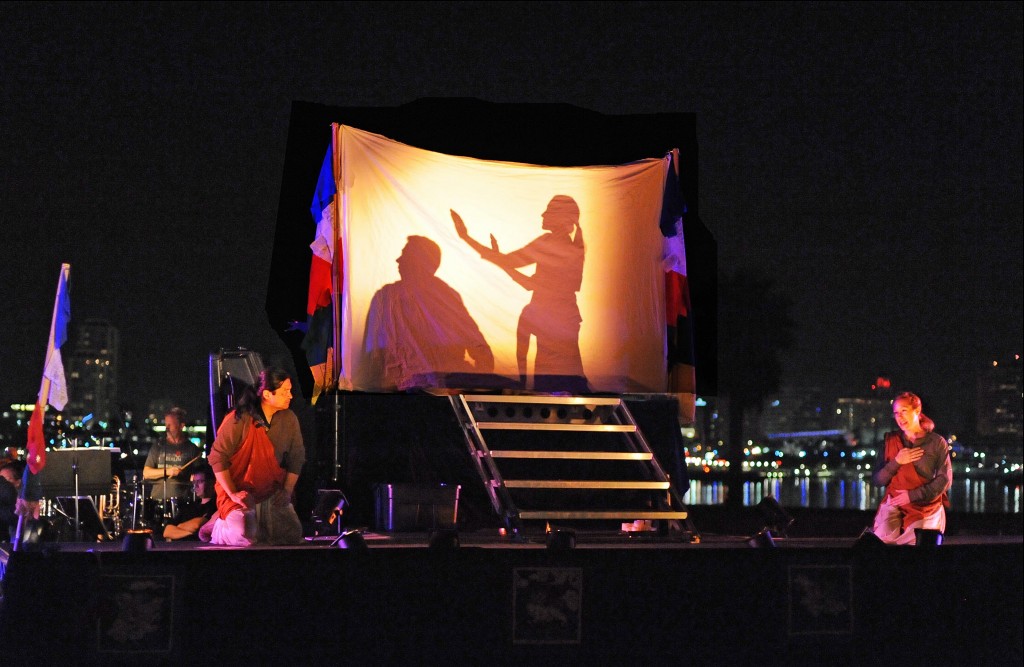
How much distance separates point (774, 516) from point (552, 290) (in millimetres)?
3156

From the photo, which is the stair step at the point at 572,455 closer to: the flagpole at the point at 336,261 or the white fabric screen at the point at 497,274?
the white fabric screen at the point at 497,274

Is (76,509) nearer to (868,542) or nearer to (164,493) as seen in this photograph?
(164,493)

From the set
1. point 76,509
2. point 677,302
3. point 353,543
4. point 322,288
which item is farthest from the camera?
point 677,302

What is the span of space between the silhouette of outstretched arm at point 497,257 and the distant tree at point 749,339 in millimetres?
29572

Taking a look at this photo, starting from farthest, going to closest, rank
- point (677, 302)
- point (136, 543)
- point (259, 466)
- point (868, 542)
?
1. point (677, 302)
2. point (259, 466)
3. point (868, 542)
4. point (136, 543)

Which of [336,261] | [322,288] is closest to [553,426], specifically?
[336,261]

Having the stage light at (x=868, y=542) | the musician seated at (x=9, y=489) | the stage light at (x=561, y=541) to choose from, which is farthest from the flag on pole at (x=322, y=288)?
the stage light at (x=868, y=542)

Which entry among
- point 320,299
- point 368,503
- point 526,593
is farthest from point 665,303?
point 526,593

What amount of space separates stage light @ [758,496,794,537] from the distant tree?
31.0 meters

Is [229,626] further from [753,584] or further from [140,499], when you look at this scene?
[140,499]

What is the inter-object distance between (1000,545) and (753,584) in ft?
6.08

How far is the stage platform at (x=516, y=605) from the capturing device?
21.9ft

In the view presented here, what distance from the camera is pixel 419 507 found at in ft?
35.1

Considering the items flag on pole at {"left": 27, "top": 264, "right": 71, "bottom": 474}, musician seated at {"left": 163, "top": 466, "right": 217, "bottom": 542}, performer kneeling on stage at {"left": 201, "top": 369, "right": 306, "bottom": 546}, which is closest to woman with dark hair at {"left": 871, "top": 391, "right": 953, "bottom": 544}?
performer kneeling on stage at {"left": 201, "top": 369, "right": 306, "bottom": 546}
